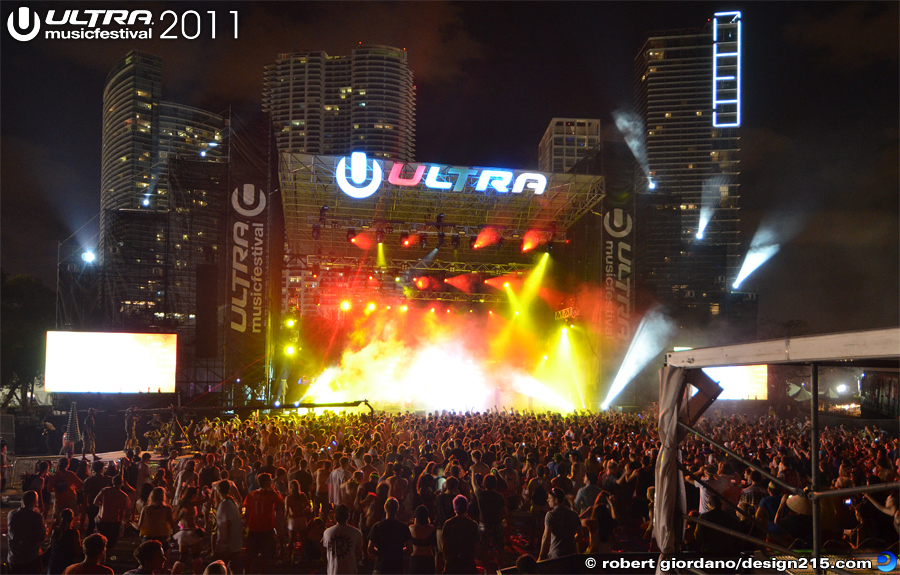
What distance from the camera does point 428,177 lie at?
70.4 feet

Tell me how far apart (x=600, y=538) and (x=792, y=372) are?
2973cm

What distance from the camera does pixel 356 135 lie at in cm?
13062

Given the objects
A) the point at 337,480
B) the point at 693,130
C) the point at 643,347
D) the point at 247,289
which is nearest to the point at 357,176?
the point at 247,289

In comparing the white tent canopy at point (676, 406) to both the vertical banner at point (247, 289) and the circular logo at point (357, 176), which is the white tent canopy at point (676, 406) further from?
the circular logo at point (357, 176)

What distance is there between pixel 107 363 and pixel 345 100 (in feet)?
405

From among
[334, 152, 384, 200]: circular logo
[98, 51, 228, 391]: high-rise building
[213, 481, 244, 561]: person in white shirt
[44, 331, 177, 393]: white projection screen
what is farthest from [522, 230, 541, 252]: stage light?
[213, 481, 244, 561]: person in white shirt

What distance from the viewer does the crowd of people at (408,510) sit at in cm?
550

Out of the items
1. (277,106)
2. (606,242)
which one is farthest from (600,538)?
(277,106)

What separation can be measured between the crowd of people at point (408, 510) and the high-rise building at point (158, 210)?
11397 millimetres

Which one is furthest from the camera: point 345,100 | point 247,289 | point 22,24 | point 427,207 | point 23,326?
point 345,100

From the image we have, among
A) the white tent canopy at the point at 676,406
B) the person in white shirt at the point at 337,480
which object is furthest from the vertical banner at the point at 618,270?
the white tent canopy at the point at 676,406

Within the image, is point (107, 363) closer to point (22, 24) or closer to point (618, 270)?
point (22, 24)

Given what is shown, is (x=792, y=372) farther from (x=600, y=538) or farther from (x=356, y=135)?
(x=356, y=135)

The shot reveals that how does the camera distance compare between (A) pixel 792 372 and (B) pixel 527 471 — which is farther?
(A) pixel 792 372
